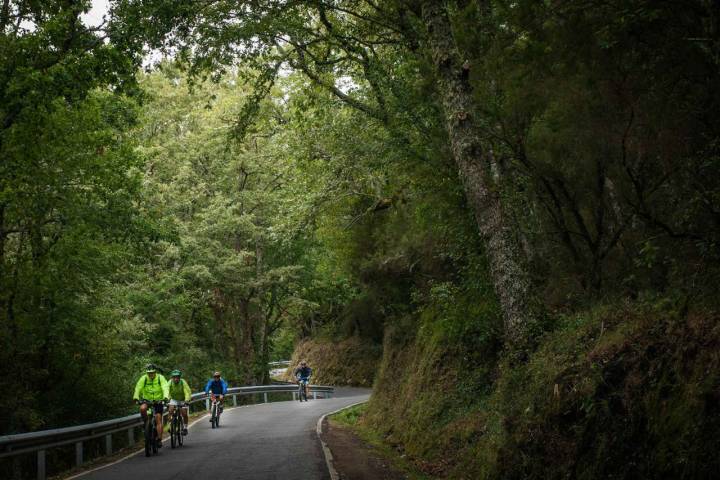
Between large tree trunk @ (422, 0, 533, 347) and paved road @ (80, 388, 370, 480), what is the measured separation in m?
4.28

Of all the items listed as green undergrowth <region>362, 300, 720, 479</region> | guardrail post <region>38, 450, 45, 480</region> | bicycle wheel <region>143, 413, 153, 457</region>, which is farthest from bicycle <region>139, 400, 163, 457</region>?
green undergrowth <region>362, 300, 720, 479</region>

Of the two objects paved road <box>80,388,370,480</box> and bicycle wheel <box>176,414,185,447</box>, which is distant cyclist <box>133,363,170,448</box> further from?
bicycle wheel <box>176,414,185,447</box>

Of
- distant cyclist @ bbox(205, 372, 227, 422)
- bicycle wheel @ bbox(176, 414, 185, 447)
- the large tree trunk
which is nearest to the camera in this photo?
the large tree trunk

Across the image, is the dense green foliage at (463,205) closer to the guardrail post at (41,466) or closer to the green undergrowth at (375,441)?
the green undergrowth at (375,441)

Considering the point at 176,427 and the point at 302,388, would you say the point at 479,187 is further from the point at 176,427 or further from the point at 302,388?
the point at 302,388

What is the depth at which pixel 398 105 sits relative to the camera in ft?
45.7

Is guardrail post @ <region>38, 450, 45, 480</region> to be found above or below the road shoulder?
above

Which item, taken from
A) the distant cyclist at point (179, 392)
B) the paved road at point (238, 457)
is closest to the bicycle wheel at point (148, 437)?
the paved road at point (238, 457)

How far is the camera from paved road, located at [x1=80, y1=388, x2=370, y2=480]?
10.5 m

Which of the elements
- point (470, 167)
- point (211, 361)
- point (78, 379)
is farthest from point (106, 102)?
point (211, 361)

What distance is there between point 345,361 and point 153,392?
1183 inches

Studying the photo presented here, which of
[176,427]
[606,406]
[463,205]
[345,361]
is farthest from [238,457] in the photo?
[345,361]

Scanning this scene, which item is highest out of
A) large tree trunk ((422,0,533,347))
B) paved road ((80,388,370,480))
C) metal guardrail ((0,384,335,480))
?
large tree trunk ((422,0,533,347))

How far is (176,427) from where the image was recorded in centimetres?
1540
